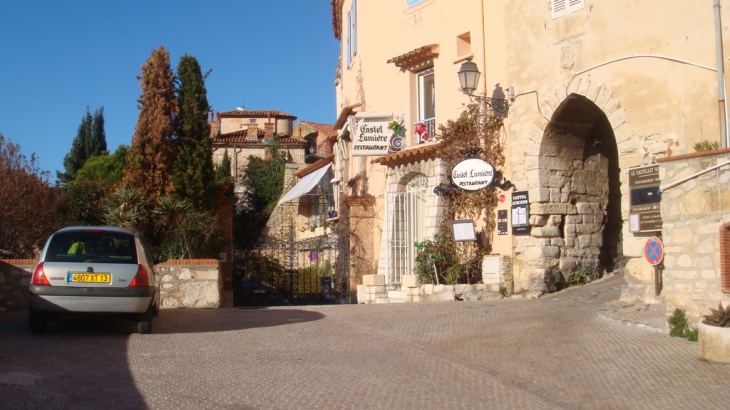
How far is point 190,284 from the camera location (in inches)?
547

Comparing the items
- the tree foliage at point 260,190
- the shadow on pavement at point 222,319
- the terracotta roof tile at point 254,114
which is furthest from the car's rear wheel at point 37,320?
the terracotta roof tile at point 254,114

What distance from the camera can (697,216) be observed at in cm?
930

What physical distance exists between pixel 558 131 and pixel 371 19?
329 inches

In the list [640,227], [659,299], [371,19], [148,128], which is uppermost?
[371,19]

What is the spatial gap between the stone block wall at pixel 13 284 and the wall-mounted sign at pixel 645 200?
9.91 m

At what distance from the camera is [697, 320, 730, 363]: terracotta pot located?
26.1ft

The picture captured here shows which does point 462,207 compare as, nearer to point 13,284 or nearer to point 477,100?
point 477,100

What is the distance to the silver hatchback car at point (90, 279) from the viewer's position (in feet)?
30.5

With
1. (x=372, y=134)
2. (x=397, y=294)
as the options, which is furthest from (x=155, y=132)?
(x=397, y=294)

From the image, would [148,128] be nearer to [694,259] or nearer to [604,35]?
[604,35]

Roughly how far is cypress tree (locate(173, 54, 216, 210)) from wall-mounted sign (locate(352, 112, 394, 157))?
3690 mm

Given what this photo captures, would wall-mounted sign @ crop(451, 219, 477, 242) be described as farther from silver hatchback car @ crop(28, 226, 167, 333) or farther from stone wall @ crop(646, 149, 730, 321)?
silver hatchback car @ crop(28, 226, 167, 333)

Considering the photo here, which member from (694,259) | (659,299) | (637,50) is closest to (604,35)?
(637,50)

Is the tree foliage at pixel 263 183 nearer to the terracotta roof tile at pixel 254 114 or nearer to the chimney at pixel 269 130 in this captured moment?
the chimney at pixel 269 130
